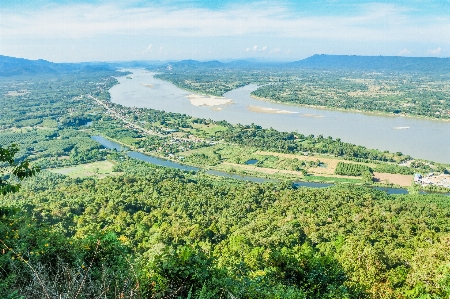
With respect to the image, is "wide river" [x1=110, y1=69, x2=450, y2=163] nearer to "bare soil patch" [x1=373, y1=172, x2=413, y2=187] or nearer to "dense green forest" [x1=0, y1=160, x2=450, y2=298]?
"bare soil patch" [x1=373, y1=172, x2=413, y2=187]

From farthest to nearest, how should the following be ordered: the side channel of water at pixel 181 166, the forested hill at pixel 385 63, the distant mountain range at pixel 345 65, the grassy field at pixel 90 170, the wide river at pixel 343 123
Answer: the forested hill at pixel 385 63, the distant mountain range at pixel 345 65, the wide river at pixel 343 123, the grassy field at pixel 90 170, the side channel of water at pixel 181 166

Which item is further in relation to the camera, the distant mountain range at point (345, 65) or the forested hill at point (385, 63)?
the forested hill at point (385, 63)

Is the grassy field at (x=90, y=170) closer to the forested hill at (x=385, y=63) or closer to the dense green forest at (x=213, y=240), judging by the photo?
the dense green forest at (x=213, y=240)

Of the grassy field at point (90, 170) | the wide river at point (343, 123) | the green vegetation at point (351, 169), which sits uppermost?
the wide river at point (343, 123)

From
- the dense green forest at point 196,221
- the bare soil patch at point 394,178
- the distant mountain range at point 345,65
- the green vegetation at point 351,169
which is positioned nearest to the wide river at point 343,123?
the dense green forest at point 196,221

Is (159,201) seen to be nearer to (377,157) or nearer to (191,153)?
(191,153)

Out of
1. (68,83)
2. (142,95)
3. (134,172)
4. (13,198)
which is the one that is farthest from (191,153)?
(68,83)

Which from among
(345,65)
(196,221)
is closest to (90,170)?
(196,221)

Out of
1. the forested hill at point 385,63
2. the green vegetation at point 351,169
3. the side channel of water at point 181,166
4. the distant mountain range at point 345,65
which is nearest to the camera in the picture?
Result: the side channel of water at point 181,166
